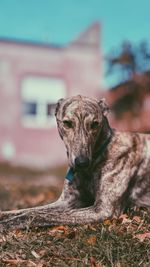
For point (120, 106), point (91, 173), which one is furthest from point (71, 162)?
point (120, 106)

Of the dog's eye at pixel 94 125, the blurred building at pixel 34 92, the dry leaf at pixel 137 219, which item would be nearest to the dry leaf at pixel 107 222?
the dry leaf at pixel 137 219

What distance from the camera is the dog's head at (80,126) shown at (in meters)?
5.21

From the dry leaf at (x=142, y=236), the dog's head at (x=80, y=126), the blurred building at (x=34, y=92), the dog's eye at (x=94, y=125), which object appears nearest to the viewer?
the dry leaf at (x=142, y=236)

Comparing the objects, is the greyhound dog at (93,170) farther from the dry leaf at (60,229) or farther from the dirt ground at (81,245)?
the dirt ground at (81,245)

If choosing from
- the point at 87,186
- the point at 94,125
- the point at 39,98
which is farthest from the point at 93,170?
the point at 39,98

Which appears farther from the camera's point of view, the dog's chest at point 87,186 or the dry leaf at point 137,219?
the dog's chest at point 87,186

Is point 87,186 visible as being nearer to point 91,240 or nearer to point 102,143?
point 102,143

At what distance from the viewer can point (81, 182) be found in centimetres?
585

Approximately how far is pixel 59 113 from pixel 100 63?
1174 inches

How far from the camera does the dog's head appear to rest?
17.1ft

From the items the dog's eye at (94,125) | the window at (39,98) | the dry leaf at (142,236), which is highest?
the window at (39,98)

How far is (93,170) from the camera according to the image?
5.70 metres

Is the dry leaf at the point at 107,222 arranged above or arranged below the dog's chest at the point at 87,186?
below

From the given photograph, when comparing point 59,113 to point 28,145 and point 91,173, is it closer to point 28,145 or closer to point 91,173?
point 91,173
